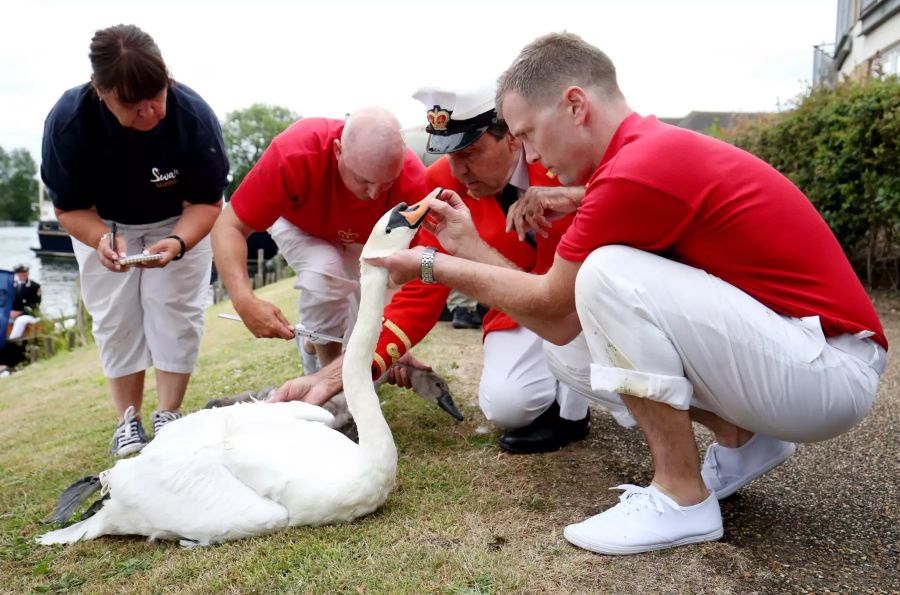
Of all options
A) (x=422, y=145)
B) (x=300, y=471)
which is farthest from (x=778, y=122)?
(x=300, y=471)

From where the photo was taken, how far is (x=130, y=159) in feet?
14.1

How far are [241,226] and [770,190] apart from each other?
2.89 m

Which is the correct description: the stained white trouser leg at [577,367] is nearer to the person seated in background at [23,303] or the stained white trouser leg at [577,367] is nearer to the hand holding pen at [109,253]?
the hand holding pen at [109,253]

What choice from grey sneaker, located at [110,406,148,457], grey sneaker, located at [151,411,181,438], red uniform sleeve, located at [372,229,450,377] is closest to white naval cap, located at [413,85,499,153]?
red uniform sleeve, located at [372,229,450,377]

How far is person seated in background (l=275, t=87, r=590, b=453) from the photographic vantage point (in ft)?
12.2

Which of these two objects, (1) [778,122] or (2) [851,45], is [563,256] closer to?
(1) [778,122]

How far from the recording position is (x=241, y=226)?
4.29 metres

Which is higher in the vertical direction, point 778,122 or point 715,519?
point 778,122

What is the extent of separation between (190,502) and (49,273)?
52.6 m

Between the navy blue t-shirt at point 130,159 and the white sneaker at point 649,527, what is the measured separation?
10.2ft

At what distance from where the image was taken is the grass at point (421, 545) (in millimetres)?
2568

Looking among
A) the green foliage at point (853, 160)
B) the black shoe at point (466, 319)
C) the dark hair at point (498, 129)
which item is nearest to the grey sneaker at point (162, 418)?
the dark hair at point (498, 129)

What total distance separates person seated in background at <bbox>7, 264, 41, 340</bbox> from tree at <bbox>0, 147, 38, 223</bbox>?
76153 mm

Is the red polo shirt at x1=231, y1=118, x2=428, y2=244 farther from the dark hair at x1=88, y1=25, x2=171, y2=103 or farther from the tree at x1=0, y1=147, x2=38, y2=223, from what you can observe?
the tree at x1=0, y1=147, x2=38, y2=223
